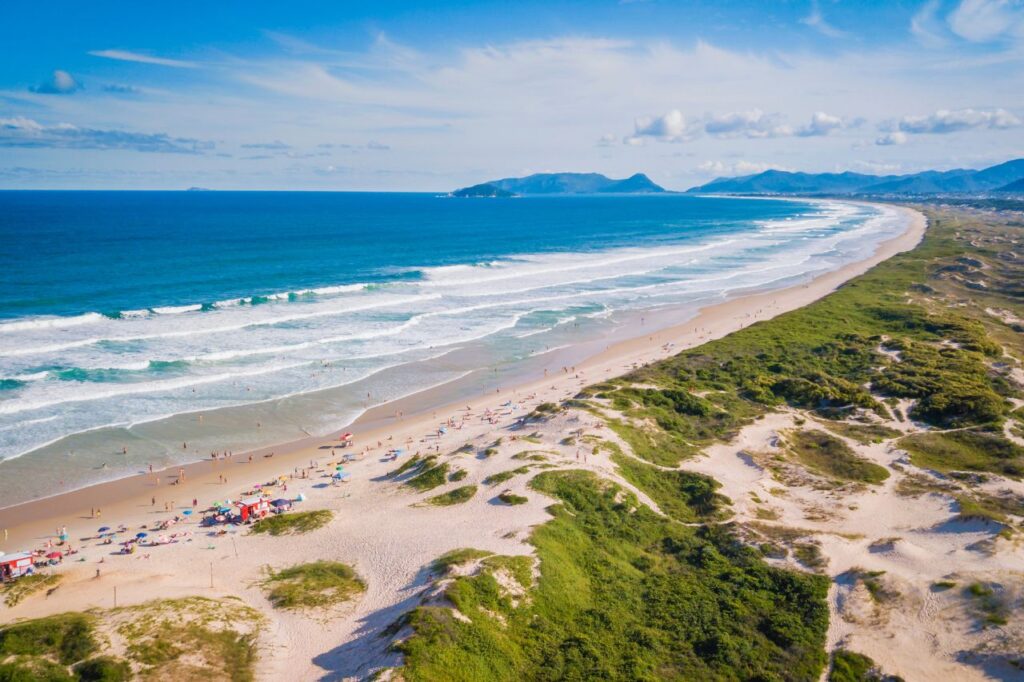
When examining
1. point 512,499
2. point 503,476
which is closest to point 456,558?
point 512,499

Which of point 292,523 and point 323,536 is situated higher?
point 292,523

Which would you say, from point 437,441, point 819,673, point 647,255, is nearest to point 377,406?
point 437,441

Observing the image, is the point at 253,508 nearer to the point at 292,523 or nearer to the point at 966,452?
the point at 292,523

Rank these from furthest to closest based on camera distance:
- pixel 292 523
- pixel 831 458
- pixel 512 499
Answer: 1. pixel 831 458
2. pixel 512 499
3. pixel 292 523

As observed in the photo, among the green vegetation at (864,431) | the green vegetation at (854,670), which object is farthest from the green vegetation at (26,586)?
the green vegetation at (864,431)

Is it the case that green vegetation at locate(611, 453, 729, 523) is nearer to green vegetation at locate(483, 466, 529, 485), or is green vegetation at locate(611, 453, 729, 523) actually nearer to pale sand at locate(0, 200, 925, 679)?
pale sand at locate(0, 200, 925, 679)

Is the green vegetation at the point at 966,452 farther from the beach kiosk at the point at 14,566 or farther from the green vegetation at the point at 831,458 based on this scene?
the beach kiosk at the point at 14,566

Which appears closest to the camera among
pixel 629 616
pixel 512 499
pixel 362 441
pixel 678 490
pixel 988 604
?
pixel 988 604
